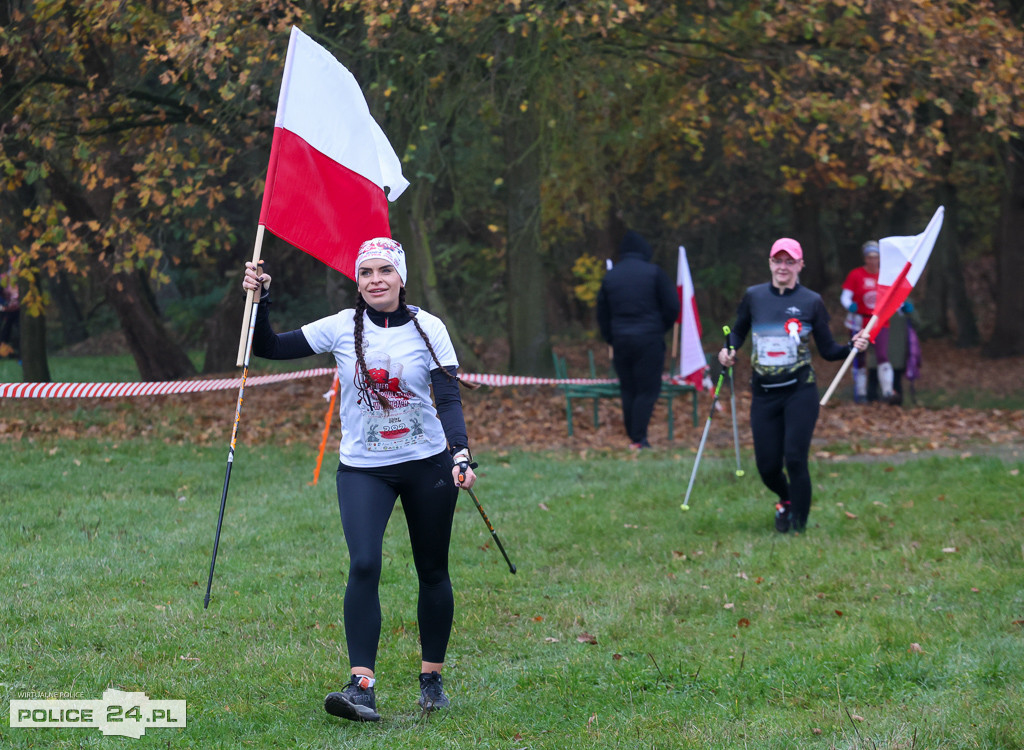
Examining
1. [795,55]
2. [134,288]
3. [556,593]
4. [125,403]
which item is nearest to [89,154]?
[125,403]

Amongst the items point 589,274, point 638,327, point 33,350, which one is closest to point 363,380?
point 638,327

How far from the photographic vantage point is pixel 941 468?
38.5ft

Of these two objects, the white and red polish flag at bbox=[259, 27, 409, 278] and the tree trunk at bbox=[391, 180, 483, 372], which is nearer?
the white and red polish flag at bbox=[259, 27, 409, 278]

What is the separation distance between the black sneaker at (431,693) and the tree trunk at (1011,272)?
64.8ft

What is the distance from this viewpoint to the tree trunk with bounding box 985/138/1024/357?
23031 mm

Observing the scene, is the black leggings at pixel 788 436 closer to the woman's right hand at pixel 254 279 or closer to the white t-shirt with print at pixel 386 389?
the white t-shirt with print at pixel 386 389

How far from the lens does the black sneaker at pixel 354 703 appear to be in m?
4.91

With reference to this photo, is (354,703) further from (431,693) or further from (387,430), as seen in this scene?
(387,430)

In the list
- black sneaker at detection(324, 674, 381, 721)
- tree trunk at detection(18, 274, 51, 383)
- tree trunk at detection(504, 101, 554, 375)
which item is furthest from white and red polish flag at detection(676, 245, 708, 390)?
tree trunk at detection(18, 274, 51, 383)

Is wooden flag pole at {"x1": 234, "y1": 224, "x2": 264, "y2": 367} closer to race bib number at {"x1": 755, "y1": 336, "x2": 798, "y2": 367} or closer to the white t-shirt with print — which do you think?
the white t-shirt with print

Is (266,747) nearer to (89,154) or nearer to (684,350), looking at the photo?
(684,350)

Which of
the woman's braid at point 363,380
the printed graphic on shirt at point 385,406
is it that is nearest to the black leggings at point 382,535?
the printed graphic on shirt at point 385,406

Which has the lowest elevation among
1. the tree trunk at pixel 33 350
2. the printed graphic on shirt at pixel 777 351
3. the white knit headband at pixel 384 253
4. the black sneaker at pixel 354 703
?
the black sneaker at pixel 354 703

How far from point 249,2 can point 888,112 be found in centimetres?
742
